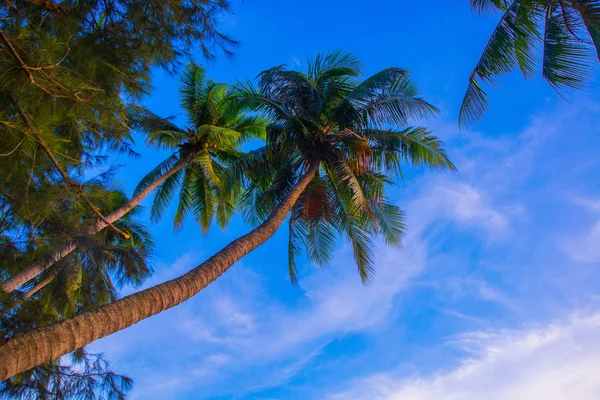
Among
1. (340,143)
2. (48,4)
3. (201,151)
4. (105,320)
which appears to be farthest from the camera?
(201,151)

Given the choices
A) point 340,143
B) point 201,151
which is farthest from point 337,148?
point 201,151

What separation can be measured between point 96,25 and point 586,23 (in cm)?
675

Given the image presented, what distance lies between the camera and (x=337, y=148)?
1136 centimetres

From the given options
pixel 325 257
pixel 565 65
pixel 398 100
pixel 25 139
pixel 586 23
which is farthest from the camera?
pixel 325 257

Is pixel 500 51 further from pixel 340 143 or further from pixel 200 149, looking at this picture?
pixel 200 149

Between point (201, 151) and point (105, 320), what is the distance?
12412 millimetres

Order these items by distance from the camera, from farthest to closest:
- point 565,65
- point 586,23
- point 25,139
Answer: point 565,65, point 586,23, point 25,139

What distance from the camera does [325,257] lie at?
502 inches

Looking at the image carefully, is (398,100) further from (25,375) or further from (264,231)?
(25,375)

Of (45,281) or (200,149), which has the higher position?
(200,149)

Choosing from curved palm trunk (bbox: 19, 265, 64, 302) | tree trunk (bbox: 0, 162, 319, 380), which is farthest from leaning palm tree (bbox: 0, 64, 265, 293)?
tree trunk (bbox: 0, 162, 319, 380)

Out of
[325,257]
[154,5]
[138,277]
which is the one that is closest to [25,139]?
[154,5]

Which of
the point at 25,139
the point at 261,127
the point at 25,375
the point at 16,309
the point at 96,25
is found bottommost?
the point at 25,375

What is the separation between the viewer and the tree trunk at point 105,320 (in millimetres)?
3456
